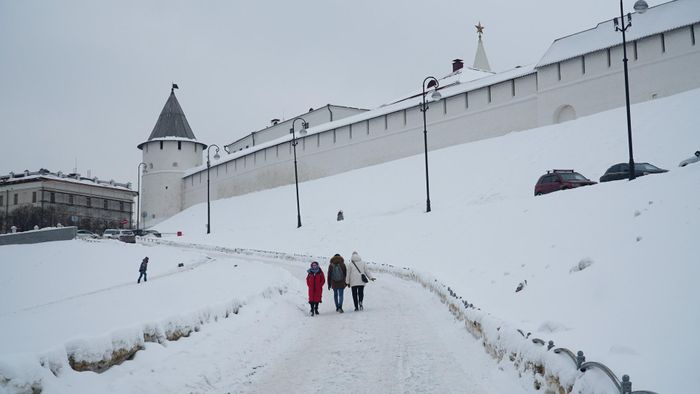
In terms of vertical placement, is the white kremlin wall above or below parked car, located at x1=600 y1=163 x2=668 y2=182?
above

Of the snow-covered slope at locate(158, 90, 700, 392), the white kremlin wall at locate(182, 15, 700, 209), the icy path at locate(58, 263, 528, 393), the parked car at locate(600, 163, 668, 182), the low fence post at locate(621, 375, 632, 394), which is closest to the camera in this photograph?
the low fence post at locate(621, 375, 632, 394)

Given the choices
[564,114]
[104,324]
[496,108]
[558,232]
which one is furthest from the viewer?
[496,108]

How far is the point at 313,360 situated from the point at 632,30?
30.9 metres

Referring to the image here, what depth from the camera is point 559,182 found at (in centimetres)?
2150

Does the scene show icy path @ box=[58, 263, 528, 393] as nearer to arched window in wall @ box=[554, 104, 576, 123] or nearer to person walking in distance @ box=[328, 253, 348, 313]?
person walking in distance @ box=[328, 253, 348, 313]

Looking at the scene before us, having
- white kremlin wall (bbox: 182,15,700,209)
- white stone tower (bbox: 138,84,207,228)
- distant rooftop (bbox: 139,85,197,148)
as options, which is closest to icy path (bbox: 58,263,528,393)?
white kremlin wall (bbox: 182,15,700,209)

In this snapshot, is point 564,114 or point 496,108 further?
point 496,108

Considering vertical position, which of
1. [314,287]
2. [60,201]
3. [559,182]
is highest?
[60,201]

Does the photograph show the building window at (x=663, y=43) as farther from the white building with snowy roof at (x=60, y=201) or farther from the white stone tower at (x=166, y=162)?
the white building with snowy roof at (x=60, y=201)

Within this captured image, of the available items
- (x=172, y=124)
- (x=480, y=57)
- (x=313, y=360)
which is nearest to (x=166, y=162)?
(x=172, y=124)

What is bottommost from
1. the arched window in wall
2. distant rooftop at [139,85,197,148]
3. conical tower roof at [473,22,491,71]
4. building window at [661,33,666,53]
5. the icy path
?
the icy path

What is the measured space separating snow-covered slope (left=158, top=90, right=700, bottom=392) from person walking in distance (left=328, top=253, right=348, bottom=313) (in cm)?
260

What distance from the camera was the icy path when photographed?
236 inches

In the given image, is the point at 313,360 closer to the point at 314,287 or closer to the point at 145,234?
the point at 314,287
